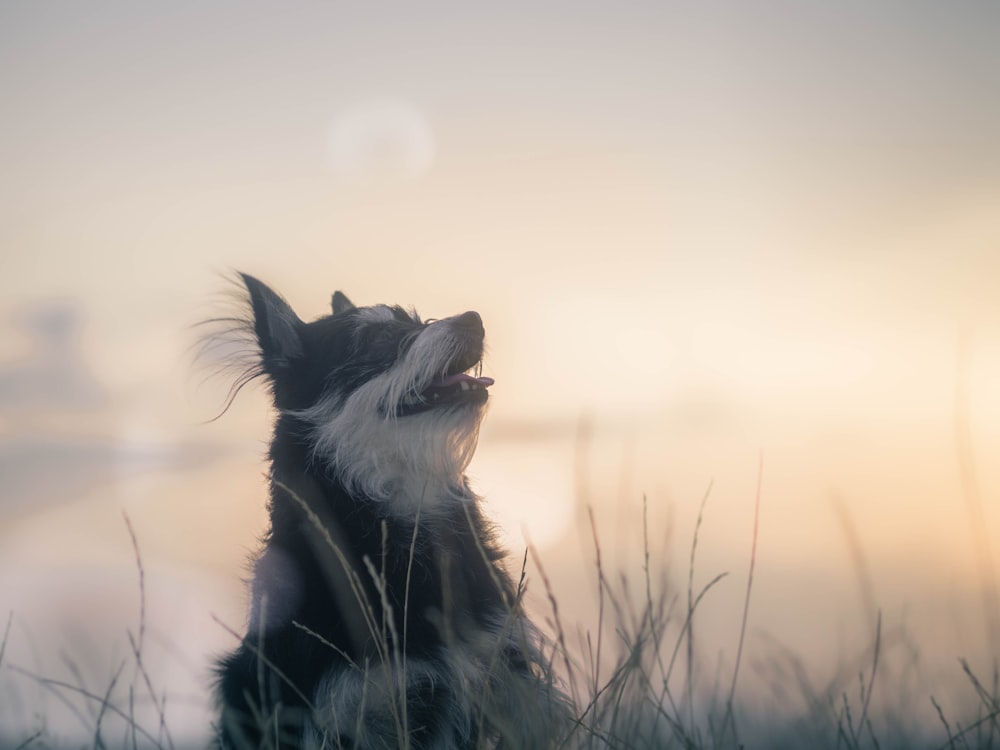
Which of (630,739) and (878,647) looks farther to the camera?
(878,647)

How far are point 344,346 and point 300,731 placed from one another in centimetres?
252

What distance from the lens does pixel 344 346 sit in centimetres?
583

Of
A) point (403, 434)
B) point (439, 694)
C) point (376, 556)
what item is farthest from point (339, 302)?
point (439, 694)

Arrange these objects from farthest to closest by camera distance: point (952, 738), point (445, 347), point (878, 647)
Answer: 1. point (445, 347)
2. point (878, 647)
3. point (952, 738)

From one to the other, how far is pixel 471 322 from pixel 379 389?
29.5 inches

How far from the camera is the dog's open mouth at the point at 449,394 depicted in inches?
216

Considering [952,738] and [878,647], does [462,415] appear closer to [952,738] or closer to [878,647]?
[878,647]

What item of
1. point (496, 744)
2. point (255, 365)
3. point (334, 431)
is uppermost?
point (255, 365)

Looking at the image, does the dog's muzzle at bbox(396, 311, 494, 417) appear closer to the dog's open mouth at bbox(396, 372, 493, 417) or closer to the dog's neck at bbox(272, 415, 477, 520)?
the dog's open mouth at bbox(396, 372, 493, 417)

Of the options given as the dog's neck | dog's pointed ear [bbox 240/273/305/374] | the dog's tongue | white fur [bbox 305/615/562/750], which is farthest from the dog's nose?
white fur [bbox 305/615/562/750]

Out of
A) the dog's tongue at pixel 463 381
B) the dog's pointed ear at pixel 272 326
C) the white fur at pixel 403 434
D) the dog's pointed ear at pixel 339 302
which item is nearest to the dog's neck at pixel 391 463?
the white fur at pixel 403 434

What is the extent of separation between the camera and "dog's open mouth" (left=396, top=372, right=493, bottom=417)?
18.0 ft

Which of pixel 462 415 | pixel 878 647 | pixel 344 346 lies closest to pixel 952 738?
pixel 878 647

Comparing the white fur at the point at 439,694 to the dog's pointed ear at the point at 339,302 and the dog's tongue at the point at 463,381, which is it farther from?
the dog's pointed ear at the point at 339,302
